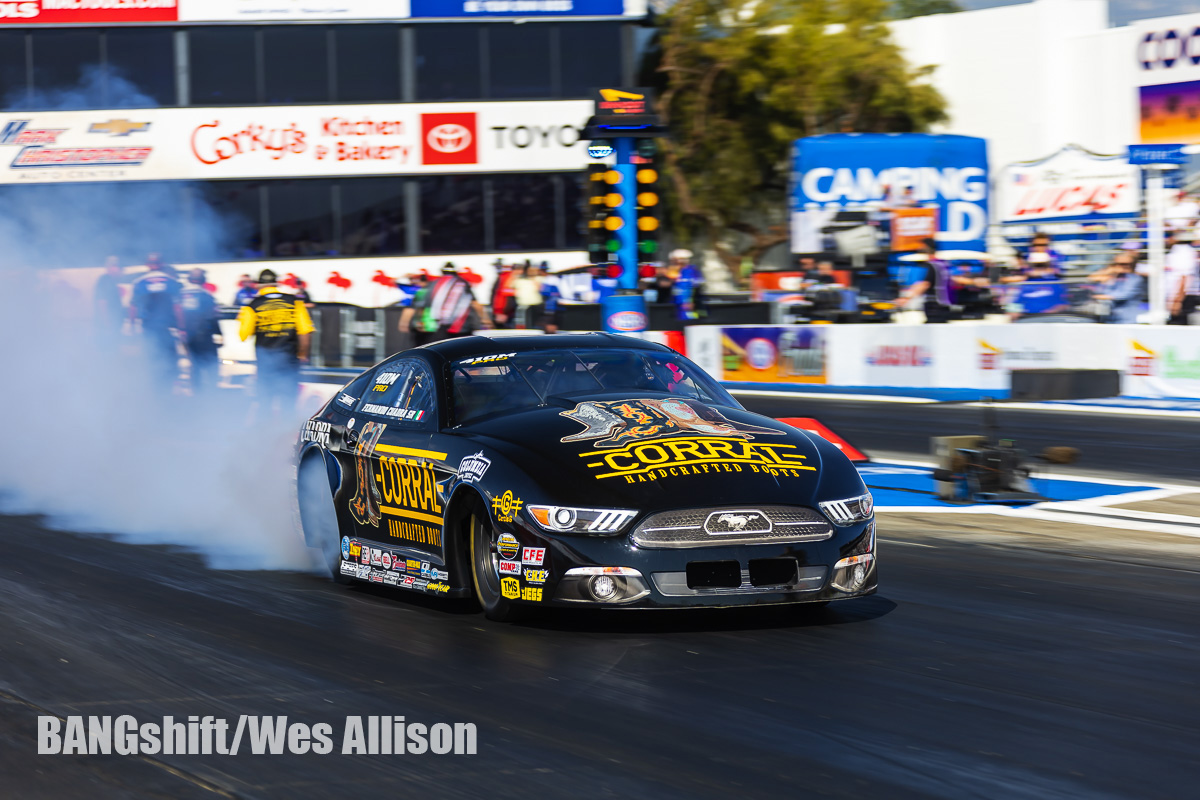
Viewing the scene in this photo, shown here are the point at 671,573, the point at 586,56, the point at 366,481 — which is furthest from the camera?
the point at 586,56

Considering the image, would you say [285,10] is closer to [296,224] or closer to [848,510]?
[296,224]

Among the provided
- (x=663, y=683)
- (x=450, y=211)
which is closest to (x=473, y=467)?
(x=663, y=683)

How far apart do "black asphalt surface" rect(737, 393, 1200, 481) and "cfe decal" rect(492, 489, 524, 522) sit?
7402 millimetres

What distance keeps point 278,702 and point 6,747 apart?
899 millimetres

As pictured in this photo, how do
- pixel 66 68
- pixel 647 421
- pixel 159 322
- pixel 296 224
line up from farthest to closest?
pixel 296 224, pixel 66 68, pixel 159 322, pixel 647 421

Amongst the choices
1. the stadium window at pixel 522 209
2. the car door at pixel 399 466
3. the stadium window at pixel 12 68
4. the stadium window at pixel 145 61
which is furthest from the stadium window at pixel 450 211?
the car door at pixel 399 466

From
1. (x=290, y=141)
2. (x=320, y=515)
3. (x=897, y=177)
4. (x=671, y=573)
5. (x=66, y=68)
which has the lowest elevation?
(x=320, y=515)

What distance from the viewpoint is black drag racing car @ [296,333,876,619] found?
6.18 metres

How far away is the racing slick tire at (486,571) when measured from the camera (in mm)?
6590

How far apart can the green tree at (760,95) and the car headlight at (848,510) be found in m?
36.6

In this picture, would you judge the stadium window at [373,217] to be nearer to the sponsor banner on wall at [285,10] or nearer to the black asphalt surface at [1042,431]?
the sponsor banner on wall at [285,10]

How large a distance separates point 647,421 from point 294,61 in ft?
118

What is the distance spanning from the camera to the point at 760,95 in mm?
42688

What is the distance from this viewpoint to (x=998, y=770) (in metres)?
4.43
